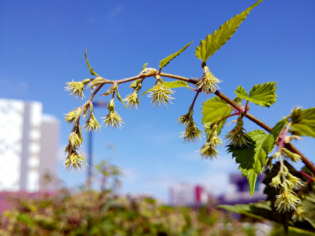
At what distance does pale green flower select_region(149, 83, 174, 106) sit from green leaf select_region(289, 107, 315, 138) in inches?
15.1

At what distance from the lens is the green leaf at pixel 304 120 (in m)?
1.01

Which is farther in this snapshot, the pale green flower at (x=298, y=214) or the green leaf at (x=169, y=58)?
the pale green flower at (x=298, y=214)

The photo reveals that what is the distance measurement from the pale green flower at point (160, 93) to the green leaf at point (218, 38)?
14 cm

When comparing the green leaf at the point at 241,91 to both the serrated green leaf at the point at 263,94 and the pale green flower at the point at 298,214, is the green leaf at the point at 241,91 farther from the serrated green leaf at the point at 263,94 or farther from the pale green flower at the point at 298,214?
the pale green flower at the point at 298,214

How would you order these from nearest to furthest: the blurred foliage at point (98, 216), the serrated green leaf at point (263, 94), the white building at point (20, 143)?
1. the serrated green leaf at point (263, 94)
2. the blurred foliage at point (98, 216)
3. the white building at point (20, 143)

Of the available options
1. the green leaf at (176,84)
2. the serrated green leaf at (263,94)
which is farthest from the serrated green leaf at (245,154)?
the green leaf at (176,84)

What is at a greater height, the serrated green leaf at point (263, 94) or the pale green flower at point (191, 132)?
the serrated green leaf at point (263, 94)

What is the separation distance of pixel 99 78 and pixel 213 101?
361 mm

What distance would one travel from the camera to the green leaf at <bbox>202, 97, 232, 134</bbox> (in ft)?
3.58

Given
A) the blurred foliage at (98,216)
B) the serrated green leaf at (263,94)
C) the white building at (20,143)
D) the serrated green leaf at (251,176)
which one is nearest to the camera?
the serrated green leaf at (251,176)

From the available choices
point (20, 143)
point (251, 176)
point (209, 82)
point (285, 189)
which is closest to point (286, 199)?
point (285, 189)

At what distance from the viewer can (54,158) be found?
57062 millimetres

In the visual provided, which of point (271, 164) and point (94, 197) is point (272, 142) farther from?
point (94, 197)

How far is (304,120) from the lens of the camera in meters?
1.03
